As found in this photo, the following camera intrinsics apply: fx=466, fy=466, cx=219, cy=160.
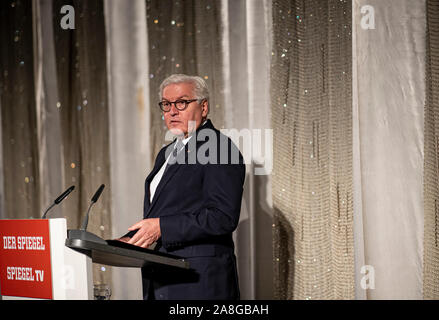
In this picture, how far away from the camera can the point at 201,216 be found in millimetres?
1247

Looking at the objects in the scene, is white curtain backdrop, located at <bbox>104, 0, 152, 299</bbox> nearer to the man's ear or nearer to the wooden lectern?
the man's ear

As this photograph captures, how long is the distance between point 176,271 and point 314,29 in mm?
1272

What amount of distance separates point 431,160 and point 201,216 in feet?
3.64

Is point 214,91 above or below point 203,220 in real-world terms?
above

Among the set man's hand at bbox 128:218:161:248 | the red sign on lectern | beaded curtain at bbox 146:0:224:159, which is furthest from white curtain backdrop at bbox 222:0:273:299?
the red sign on lectern

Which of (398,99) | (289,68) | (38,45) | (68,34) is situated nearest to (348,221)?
(398,99)

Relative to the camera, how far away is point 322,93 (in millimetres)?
2021

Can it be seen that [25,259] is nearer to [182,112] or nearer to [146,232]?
[146,232]

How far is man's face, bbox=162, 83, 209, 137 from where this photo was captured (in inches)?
56.6

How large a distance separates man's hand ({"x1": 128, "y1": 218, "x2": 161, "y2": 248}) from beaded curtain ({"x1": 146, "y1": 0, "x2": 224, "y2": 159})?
3.42 feet

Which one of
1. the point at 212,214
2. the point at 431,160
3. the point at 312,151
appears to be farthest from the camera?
the point at 312,151

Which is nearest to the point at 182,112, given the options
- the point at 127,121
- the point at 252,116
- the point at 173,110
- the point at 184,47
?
the point at 173,110
